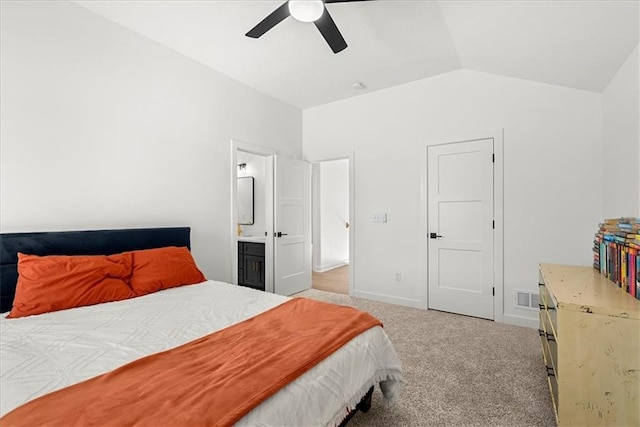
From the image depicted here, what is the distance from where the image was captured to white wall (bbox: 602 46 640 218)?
2.10 meters

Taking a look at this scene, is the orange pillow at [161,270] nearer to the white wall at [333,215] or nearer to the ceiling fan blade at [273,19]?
the ceiling fan blade at [273,19]

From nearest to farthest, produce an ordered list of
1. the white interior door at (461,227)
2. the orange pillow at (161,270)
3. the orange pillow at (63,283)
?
the orange pillow at (63,283), the orange pillow at (161,270), the white interior door at (461,227)

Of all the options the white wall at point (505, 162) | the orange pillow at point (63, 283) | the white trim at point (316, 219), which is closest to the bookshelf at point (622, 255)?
the white wall at point (505, 162)

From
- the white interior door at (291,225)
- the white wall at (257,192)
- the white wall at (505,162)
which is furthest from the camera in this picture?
the white wall at (257,192)

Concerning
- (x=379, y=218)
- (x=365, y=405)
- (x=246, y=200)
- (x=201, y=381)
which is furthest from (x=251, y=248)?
(x=201, y=381)

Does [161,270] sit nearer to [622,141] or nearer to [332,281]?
[332,281]

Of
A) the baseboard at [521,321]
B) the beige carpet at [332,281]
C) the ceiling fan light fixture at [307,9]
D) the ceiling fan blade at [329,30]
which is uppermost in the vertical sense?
the ceiling fan light fixture at [307,9]

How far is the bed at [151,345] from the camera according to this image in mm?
1087

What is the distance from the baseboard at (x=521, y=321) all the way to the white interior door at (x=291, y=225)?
2.66 meters

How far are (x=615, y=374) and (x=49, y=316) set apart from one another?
117 inches

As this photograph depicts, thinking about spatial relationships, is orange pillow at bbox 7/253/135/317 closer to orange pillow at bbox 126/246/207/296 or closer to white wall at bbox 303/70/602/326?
orange pillow at bbox 126/246/207/296

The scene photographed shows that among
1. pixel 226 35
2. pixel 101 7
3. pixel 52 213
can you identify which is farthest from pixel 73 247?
pixel 226 35

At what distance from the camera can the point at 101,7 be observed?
2.52 metres

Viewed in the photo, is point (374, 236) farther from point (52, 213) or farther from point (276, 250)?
point (52, 213)
